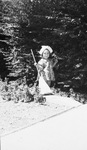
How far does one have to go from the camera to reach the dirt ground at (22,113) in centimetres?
617

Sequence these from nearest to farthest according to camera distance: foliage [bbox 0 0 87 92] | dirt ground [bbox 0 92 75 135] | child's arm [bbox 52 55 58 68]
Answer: dirt ground [bbox 0 92 75 135] → child's arm [bbox 52 55 58 68] → foliage [bbox 0 0 87 92]

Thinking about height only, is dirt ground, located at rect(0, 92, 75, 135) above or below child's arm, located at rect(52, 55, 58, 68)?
below

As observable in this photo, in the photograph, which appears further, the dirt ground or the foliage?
the foliage

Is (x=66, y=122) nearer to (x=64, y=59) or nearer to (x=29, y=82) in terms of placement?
(x=64, y=59)

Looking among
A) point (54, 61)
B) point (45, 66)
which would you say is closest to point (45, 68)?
point (45, 66)

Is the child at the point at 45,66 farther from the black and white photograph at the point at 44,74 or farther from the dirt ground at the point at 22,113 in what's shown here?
the dirt ground at the point at 22,113

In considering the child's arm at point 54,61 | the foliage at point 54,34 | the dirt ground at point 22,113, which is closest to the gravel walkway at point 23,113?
the dirt ground at point 22,113

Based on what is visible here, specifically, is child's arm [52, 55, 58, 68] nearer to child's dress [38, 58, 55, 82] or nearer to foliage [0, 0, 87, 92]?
foliage [0, 0, 87, 92]

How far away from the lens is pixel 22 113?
6.89 meters

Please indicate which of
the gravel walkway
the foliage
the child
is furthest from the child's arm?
the gravel walkway

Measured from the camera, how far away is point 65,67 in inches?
420

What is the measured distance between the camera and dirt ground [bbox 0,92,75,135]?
6168 mm

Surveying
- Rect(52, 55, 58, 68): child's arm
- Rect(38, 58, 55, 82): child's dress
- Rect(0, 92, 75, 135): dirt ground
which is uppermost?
Rect(52, 55, 58, 68): child's arm

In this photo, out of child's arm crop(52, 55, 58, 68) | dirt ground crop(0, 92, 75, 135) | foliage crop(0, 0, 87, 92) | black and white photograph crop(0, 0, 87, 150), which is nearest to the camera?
black and white photograph crop(0, 0, 87, 150)
